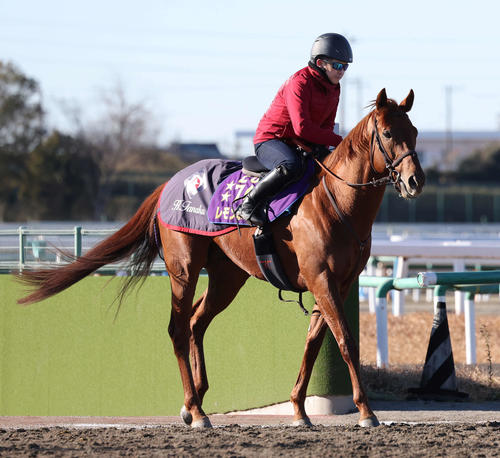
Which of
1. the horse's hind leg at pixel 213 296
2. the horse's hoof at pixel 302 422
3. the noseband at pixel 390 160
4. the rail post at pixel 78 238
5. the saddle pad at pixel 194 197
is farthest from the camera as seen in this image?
the rail post at pixel 78 238

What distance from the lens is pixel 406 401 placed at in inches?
347

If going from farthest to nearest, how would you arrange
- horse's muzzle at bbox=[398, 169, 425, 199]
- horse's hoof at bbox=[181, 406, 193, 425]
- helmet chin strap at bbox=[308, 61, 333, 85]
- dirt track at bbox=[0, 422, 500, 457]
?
horse's hoof at bbox=[181, 406, 193, 425], helmet chin strap at bbox=[308, 61, 333, 85], horse's muzzle at bbox=[398, 169, 425, 199], dirt track at bbox=[0, 422, 500, 457]

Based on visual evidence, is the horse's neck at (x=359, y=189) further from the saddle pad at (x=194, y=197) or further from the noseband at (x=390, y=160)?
the saddle pad at (x=194, y=197)

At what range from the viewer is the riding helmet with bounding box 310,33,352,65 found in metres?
7.03

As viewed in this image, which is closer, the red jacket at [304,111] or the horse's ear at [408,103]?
the horse's ear at [408,103]

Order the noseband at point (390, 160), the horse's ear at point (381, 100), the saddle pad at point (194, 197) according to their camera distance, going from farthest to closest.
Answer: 1. the saddle pad at point (194, 197)
2. the horse's ear at point (381, 100)
3. the noseband at point (390, 160)

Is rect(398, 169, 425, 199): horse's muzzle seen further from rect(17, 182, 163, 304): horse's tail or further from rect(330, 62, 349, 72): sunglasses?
rect(17, 182, 163, 304): horse's tail

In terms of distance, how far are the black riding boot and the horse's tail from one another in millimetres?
1403

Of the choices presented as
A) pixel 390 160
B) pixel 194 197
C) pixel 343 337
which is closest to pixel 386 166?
pixel 390 160

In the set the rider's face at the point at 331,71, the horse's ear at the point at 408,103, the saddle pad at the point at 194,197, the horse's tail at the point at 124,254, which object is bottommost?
the horse's tail at the point at 124,254

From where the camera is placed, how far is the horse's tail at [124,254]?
8336 millimetres

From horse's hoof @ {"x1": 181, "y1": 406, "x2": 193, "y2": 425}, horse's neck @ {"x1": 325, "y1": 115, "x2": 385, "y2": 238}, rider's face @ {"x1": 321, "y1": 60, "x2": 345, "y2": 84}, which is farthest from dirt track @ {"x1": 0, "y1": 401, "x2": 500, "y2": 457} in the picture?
rider's face @ {"x1": 321, "y1": 60, "x2": 345, "y2": 84}

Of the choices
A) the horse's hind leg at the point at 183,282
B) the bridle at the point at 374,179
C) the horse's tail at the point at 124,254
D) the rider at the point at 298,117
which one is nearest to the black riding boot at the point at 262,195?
the rider at the point at 298,117

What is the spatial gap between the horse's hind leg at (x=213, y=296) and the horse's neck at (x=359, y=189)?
4.91 ft
